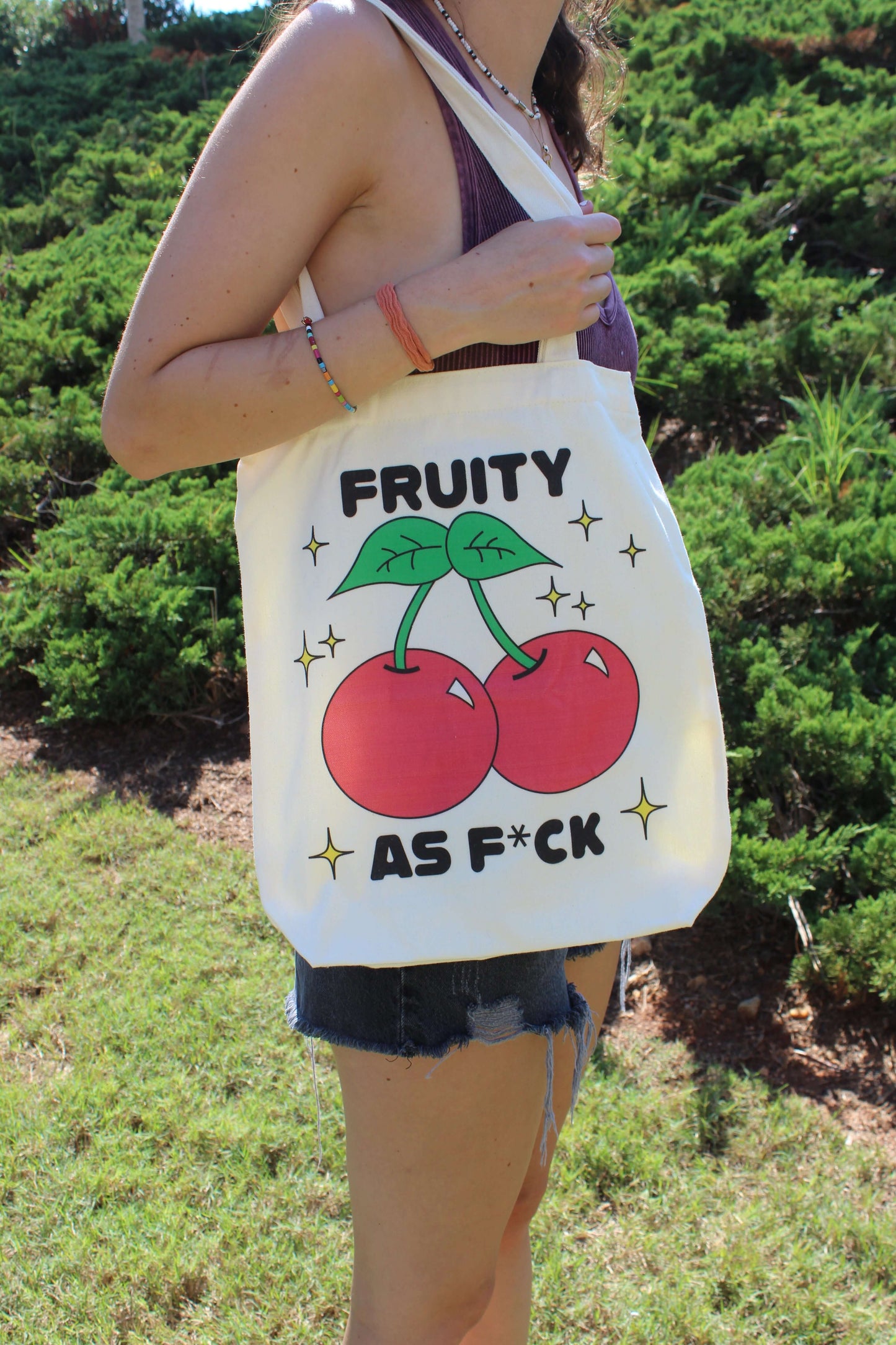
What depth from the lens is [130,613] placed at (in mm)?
3924

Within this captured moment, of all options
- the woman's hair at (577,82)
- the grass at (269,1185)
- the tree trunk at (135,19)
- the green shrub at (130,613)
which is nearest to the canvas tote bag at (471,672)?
the woman's hair at (577,82)

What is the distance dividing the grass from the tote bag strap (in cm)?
183

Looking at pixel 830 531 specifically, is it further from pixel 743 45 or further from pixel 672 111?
pixel 743 45

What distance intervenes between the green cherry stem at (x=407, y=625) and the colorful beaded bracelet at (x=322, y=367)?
210mm

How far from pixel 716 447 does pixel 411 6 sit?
3.32 meters

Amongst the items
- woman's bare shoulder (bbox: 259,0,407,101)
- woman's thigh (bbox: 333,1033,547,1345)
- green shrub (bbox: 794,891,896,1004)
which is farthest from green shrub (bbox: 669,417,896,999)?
woman's bare shoulder (bbox: 259,0,407,101)

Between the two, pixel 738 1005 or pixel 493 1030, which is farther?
pixel 738 1005

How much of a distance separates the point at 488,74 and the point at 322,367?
0.50m

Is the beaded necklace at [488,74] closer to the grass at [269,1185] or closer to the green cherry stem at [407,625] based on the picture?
the green cherry stem at [407,625]

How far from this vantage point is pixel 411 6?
1157 mm

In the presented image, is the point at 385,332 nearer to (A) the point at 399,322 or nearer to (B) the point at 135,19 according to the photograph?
(A) the point at 399,322

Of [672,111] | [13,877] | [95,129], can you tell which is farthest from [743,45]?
[13,877]

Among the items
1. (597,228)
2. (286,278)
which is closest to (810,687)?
(597,228)

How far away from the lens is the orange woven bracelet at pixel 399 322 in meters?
1.06
